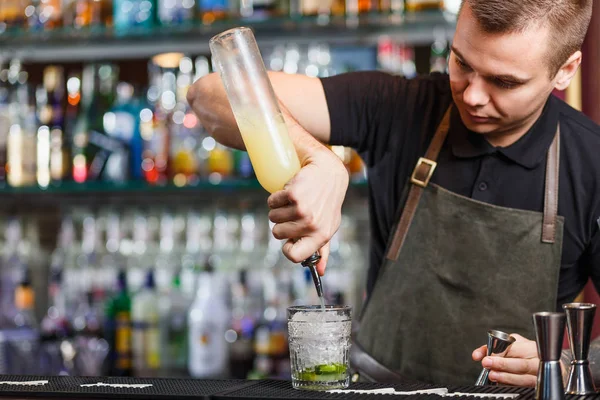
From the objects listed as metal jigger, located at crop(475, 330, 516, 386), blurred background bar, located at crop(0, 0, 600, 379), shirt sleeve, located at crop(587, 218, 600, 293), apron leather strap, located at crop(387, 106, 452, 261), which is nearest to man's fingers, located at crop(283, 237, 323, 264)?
metal jigger, located at crop(475, 330, 516, 386)

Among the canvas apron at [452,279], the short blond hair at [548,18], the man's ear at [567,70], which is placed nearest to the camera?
the short blond hair at [548,18]

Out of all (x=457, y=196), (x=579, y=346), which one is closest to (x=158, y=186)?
(x=457, y=196)

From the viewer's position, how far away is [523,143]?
1.85 meters

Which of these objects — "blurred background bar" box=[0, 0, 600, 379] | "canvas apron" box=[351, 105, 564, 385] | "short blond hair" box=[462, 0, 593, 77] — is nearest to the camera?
"short blond hair" box=[462, 0, 593, 77]

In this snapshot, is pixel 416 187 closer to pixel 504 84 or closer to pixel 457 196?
pixel 457 196

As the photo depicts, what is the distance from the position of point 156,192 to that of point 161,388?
75.9 inches

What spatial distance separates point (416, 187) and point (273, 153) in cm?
69

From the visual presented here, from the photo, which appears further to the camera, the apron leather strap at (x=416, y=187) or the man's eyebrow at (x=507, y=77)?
the apron leather strap at (x=416, y=187)

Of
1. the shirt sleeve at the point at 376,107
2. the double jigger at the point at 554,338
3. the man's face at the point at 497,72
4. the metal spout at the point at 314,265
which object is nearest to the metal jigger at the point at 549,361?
the double jigger at the point at 554,338

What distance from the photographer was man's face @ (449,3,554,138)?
1.59m

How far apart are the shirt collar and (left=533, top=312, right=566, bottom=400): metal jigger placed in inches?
32.1

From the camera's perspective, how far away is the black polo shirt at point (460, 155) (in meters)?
1.83

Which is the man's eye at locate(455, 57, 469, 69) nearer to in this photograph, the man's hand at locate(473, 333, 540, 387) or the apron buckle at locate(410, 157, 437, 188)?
the apron buckle at locate(410, 157, 437, 188)

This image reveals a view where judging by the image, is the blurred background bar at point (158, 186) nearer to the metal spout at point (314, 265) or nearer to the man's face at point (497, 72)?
the man's face at point (497, 72)
